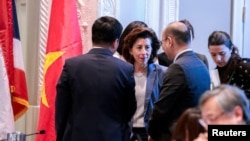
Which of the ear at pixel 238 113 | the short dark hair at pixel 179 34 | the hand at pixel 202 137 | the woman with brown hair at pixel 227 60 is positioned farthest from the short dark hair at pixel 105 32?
the ear at pixel 238 113

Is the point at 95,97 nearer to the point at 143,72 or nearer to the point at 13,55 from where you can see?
the point at 143,72

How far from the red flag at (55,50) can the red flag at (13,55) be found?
0.16 m

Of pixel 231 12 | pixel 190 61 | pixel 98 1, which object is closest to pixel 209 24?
pixel 231 12

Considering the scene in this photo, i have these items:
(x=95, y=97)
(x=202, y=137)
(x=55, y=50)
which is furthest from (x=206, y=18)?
(x=202, y=137)

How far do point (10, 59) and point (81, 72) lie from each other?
0.75 metres

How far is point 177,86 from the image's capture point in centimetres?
278

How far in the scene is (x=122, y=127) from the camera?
2881 mm

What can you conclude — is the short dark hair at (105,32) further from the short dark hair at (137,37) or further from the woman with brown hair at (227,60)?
the woman with brown hair at (227,60)

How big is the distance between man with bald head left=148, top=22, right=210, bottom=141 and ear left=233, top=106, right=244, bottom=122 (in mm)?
992

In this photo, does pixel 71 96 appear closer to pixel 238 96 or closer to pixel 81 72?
pixel 81 72

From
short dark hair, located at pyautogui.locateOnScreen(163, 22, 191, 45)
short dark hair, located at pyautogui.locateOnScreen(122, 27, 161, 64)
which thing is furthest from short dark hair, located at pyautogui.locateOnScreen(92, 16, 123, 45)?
short dark hair, located at pyautogui.locateOnScreen(122, 27, 161, 64)

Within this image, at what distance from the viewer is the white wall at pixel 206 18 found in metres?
4.96

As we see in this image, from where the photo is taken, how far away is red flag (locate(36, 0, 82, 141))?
3.46m

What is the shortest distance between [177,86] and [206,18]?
235 cm
